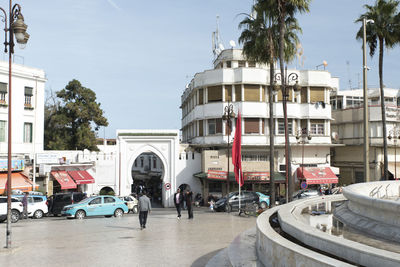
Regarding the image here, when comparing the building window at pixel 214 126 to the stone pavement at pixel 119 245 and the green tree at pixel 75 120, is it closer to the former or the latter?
the green tree at pixel 75 120

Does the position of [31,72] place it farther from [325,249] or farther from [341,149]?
[325,249]

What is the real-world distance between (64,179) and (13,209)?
40.6 ft

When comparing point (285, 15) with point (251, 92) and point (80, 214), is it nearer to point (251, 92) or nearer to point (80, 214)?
point (251, 92)

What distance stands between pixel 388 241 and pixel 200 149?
36036 mm

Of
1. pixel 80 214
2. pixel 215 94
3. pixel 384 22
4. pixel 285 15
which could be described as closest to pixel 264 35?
pixel 285 15

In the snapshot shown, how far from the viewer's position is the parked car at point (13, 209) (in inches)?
921

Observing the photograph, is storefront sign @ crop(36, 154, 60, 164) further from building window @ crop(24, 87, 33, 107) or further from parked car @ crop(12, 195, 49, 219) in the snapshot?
parked car @ crop(12, 195, 49, 219)

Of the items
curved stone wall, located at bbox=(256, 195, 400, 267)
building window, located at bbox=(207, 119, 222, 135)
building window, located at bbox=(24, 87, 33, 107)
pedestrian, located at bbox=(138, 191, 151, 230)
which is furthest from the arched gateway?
curved stone wall, located at bbox=(256, 195, 400, 267)

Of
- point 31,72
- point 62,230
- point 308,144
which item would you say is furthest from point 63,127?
point 62,230

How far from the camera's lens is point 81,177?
127ft

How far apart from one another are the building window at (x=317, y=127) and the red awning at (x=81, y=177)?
2202 centimetres

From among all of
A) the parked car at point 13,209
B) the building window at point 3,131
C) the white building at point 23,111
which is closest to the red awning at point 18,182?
the white building at point 23,111

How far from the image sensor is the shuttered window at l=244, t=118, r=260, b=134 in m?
39.4

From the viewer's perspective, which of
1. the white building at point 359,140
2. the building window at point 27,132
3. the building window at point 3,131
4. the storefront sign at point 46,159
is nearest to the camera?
the building window at point 3,131
